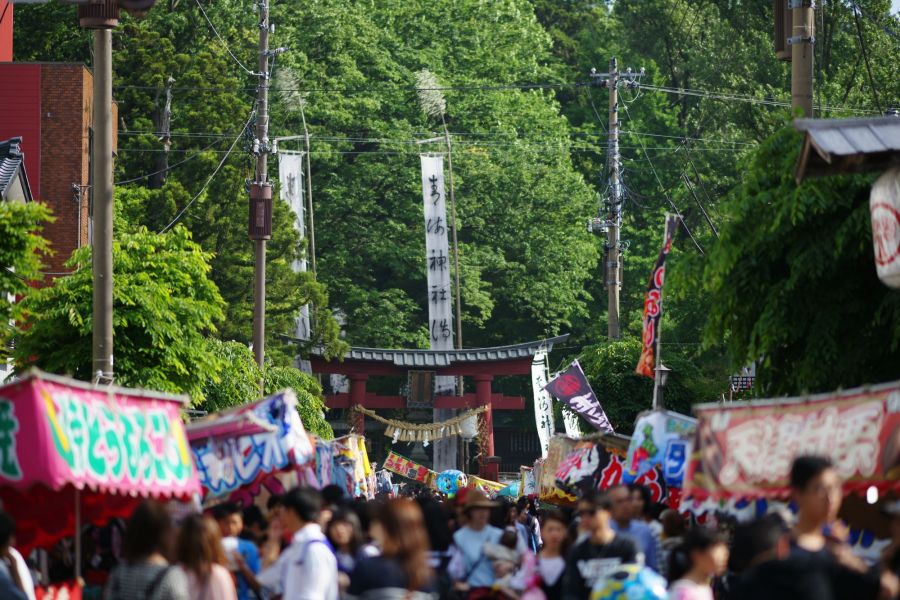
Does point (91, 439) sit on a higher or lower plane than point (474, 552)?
higher

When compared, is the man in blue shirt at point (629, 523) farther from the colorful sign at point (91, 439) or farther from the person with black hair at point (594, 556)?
the colorful sign at point (91, 439)

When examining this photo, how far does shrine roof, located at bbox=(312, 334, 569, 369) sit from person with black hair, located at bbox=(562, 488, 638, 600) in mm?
41559

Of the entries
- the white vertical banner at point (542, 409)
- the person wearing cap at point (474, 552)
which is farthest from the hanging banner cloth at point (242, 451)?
the white vertical banner at point (542, 409)

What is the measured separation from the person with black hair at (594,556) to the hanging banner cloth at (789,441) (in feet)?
5.40

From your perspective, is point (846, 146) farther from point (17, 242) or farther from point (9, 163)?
point (9, 163)

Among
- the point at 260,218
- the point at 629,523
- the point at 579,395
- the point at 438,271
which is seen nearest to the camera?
the point at 629,523

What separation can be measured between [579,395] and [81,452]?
800 inches

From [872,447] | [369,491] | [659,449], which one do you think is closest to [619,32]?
[369,491]

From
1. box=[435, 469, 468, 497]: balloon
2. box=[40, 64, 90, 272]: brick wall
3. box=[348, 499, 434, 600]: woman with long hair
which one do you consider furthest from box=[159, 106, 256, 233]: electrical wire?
box=[348, 499, 434, 600]: woman with long hair

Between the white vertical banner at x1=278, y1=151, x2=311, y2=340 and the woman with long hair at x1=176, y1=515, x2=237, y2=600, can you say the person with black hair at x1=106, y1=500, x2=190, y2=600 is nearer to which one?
the woman with long hair at x1=176, y1=515, x2=237, y2=600

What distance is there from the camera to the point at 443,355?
5309 cm

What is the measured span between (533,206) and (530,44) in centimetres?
A: 832

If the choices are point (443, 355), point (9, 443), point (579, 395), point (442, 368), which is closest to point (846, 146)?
point (9, 443)

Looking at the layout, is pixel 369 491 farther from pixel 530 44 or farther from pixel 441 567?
pixel 530 44
